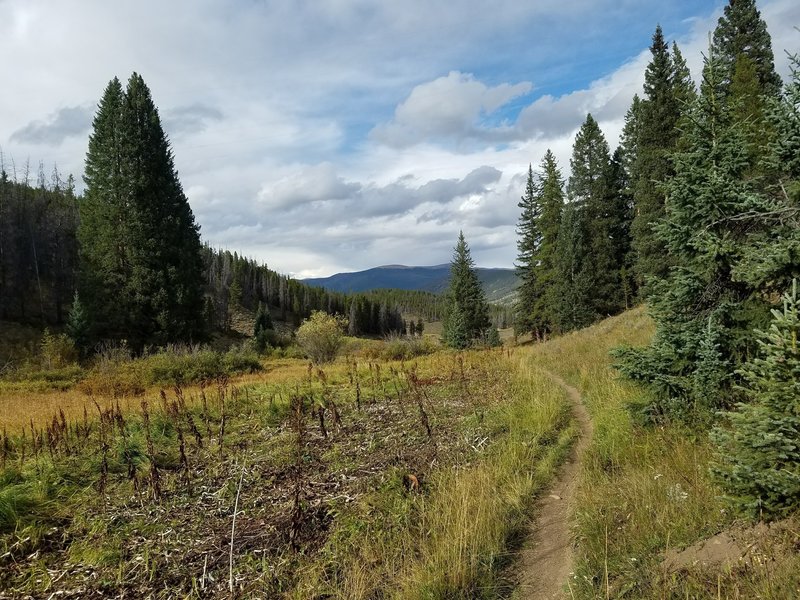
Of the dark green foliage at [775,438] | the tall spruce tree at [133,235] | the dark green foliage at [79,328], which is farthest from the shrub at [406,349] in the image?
the dark green foliage at [775,438]

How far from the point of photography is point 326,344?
31.0 metres

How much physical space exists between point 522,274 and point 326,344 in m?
20.5

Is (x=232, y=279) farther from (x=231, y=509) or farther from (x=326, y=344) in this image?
(x=231, y=509)

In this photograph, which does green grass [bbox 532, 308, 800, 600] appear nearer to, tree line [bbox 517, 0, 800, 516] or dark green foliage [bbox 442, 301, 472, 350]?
tree line [bbox 517, 0, 800, 516]

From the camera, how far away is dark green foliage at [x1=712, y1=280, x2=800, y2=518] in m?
2.87

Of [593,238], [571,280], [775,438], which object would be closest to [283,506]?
[775,438]

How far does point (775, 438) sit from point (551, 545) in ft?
7.08

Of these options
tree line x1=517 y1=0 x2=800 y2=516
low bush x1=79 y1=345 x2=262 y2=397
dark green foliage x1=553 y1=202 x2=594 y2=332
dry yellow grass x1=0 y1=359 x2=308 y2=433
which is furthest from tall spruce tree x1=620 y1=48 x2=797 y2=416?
dark green foliage x1=553 y1=202 x2=594 y2=332

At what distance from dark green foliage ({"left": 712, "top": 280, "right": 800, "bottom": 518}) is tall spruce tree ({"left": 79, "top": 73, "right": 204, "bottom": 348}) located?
1232 inches

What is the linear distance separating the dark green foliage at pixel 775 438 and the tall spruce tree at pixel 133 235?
3130 centimetres

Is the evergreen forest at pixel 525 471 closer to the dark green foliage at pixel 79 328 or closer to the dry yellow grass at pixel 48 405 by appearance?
the dry yellow grass at pixel 48 405

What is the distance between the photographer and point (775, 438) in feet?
9.43

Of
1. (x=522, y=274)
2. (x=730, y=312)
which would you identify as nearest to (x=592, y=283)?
(x=522, y=274)

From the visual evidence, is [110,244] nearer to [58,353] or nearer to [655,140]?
[58,353]
